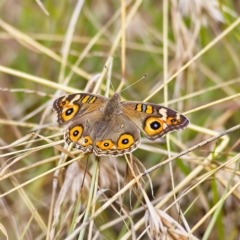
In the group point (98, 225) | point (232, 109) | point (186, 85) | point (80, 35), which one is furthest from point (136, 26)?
point (98, 225)

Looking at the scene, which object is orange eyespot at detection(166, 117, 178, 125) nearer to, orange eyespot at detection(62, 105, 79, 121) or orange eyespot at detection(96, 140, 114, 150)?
orange eyespot at detection(96, 140, 114, 150)

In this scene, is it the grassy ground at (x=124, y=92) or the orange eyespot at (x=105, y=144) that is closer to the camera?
the orange eyespot at (x=105, y=144)

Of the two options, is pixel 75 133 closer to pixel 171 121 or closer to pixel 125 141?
pixel 125 141

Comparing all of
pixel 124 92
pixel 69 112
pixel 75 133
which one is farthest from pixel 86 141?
pixel 124 92

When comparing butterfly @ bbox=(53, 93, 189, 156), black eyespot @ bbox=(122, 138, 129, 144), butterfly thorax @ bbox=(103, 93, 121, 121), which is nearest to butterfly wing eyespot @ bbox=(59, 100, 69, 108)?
butterfly @ bbox=(53, 93, 189, 156)

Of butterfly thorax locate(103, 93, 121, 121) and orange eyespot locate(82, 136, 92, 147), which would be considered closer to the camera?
orange eyespot locate(82, 136, 92, 147)

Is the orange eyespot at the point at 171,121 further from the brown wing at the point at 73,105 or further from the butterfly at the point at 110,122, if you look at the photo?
the brown wing at the point at 73,105

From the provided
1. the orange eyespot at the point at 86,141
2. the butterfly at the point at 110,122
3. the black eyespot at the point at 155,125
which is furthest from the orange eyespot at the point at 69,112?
the black eyespot at the point at 155,125
